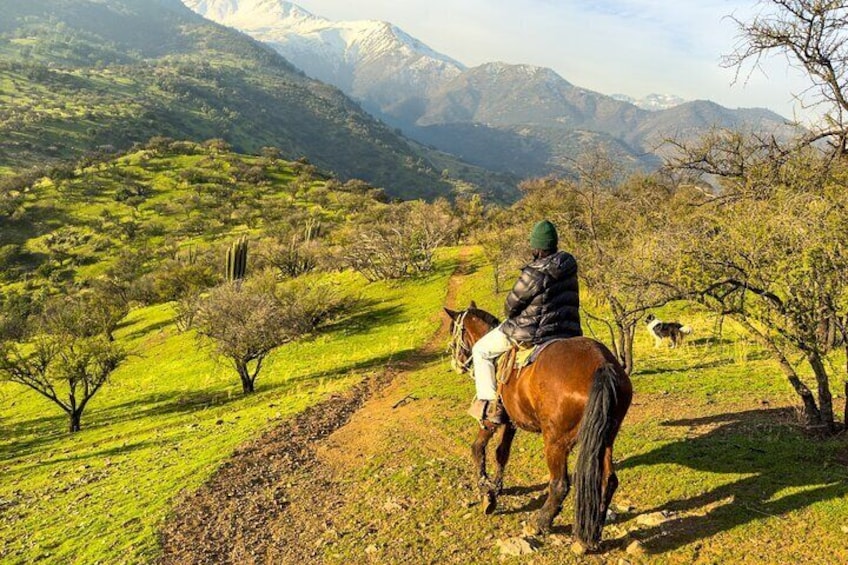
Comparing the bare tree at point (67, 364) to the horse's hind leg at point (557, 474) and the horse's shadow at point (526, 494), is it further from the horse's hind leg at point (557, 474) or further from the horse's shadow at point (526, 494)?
the horse's hind leg at point (557, 474)

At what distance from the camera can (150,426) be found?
22.7 m

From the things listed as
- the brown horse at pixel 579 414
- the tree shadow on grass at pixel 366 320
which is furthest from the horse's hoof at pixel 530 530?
the tree shadow on grass at pixel 366 320

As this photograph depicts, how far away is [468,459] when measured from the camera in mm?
12172

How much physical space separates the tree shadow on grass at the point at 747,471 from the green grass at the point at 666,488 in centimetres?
3

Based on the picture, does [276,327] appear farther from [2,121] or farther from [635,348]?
[2,121]

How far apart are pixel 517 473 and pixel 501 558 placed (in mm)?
3231

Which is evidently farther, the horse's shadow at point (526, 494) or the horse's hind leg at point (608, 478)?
the horse's shadow at point (526, 494)

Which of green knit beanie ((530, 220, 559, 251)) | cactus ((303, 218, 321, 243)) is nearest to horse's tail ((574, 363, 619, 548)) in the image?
green knit beanie ((530, 220, 559, 251))

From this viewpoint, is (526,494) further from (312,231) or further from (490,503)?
(312,231)

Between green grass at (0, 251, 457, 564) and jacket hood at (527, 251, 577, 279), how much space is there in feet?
31.3

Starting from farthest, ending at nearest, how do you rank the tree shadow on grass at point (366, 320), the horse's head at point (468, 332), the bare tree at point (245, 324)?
the tree shadow on grass at point (366, 320), the bare tree at point (245, 324), the horse's head at point (468, 332)

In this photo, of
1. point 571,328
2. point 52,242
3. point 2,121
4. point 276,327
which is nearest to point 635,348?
point 571,328

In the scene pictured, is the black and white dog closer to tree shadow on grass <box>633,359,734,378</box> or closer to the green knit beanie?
tree shadow on grass <box>633,359,734,378</box>

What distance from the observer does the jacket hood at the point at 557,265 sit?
816cm
